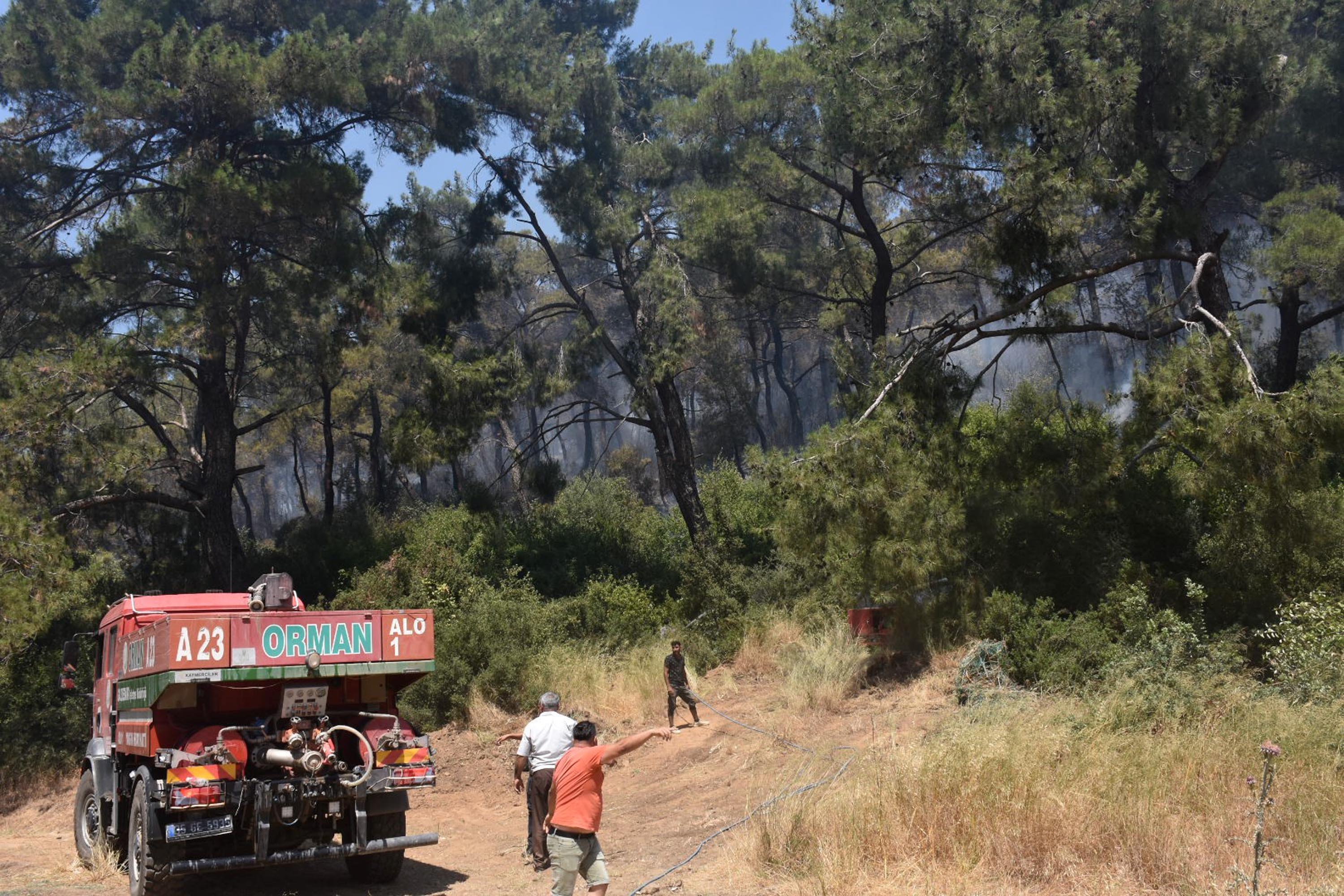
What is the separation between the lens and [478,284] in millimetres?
25938

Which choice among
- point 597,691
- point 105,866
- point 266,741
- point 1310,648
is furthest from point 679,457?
point 266,741

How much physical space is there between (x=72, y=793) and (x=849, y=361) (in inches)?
583

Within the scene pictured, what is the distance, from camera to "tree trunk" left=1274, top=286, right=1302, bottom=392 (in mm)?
23391

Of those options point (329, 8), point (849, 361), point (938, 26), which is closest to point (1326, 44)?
point (938, 26)

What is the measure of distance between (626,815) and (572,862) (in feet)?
19.9

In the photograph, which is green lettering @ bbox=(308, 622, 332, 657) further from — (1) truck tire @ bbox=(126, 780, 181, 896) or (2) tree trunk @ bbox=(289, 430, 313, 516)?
(2) tree trunk @ bbox=(289, 430, 313, 516)

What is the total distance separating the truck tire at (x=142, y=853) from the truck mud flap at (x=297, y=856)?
136 millimetres

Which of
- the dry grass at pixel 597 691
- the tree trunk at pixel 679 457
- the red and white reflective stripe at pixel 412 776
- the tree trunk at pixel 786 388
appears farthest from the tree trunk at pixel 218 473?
the tree trunk at pixel 786 388

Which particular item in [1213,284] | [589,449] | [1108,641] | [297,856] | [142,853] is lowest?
[297,856]

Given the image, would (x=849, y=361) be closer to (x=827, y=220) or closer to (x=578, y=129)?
(x=827, y=220)

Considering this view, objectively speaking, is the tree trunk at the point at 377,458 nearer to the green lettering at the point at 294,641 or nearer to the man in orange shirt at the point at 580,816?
the green lettering at the point at 294,641

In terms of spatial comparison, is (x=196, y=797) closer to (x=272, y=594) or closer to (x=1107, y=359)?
(x=272, y=594)

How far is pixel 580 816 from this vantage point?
701cm

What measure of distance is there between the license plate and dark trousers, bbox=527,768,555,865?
8.25 feet
